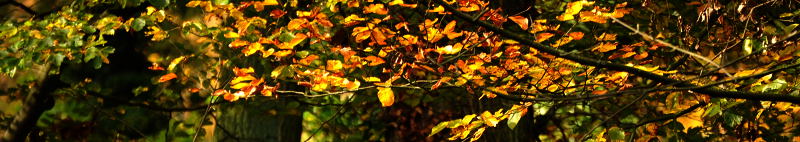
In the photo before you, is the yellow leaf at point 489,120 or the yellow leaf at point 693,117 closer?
the yellow leaf at point 489,120

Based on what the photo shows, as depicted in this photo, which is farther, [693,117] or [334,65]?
[693,117]

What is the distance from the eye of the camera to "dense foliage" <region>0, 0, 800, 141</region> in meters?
3.63

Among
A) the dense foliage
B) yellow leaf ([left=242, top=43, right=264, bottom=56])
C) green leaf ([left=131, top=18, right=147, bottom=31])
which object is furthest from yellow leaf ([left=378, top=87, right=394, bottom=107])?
green leaf ([left=131, top=18, right=147, bottom=31])

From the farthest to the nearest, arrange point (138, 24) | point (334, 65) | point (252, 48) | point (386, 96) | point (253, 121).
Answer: point (253, 121)
point (138, 24)
point (252, 48)
point (334, 65)
point (386, 96)

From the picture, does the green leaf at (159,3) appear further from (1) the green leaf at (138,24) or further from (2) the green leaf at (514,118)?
(2) the green leaf at (514,118)

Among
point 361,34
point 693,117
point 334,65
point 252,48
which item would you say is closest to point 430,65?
point 334,65

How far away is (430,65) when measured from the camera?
577cm

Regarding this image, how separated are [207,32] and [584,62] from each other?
9.64 feet

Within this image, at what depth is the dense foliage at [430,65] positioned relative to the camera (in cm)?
363

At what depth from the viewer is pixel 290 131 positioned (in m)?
6.79

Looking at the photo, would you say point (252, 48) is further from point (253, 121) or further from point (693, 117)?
point (693, 117)

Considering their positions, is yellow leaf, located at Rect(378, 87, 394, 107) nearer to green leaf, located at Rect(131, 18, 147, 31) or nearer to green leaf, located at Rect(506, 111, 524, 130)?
green leaf, located at Rect(506, 111, 524, 130)

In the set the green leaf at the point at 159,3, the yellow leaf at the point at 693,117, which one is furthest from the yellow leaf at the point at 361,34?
the yellow leaf at the point at 693,117

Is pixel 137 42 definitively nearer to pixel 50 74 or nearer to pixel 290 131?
pixel 50 74
